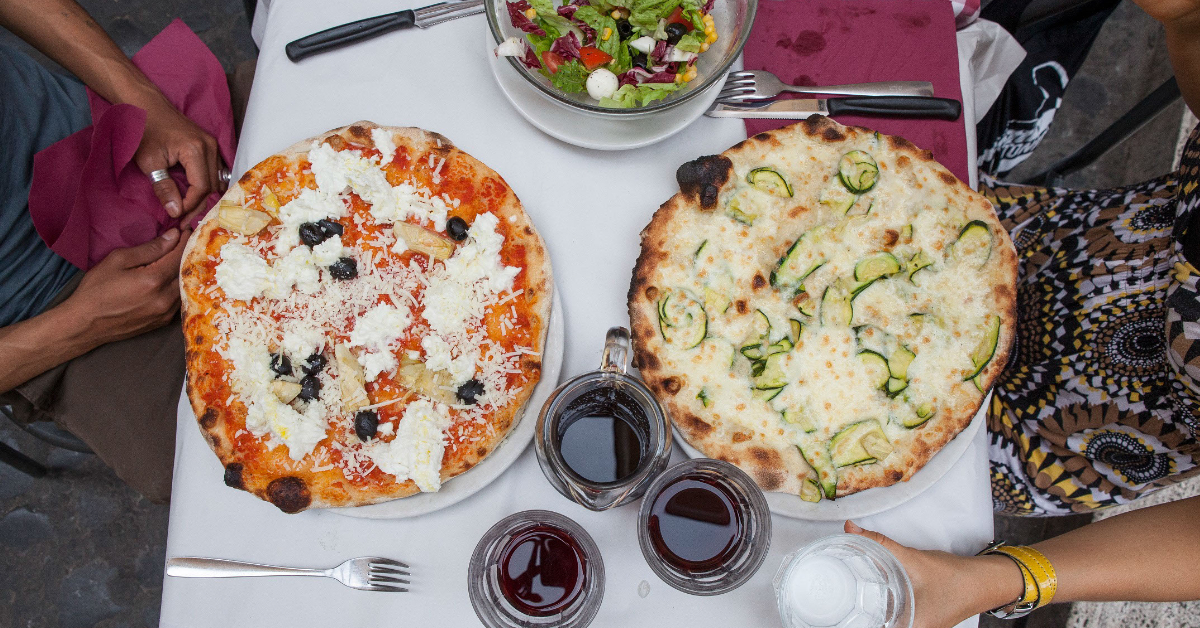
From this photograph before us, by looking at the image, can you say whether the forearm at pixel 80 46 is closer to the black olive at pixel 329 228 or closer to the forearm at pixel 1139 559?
the black olive at pixel 329 228

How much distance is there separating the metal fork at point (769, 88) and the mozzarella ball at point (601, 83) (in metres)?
0.38

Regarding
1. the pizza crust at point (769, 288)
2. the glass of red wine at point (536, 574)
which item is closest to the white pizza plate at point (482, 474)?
the glass of red wine at point (536, 574)

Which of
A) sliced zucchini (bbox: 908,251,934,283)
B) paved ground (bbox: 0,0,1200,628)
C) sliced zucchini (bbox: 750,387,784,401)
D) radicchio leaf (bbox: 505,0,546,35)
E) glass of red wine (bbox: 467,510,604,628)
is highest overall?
radicchio leaf (bbox: 505,0,546,35)

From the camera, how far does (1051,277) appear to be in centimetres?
224

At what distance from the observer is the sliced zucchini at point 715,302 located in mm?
1807

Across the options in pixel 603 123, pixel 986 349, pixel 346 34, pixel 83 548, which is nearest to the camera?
pixel 986 349

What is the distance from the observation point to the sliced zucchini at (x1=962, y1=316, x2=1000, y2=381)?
71.4 inches

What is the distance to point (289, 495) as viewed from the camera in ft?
5.52

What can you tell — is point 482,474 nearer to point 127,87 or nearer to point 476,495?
point 476,495

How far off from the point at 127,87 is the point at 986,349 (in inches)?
101

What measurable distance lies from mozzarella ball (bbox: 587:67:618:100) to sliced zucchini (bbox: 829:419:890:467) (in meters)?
1.04

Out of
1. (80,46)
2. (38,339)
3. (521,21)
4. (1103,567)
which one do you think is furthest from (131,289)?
(1103,567)

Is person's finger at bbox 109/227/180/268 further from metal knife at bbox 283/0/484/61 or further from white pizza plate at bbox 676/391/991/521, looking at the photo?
white pizza plate at bbox 676/391/991/521

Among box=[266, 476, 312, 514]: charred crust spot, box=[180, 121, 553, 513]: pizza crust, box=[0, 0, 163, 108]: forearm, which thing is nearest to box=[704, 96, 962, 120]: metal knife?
box=[180, 121, 553, 513]: pizza crust
